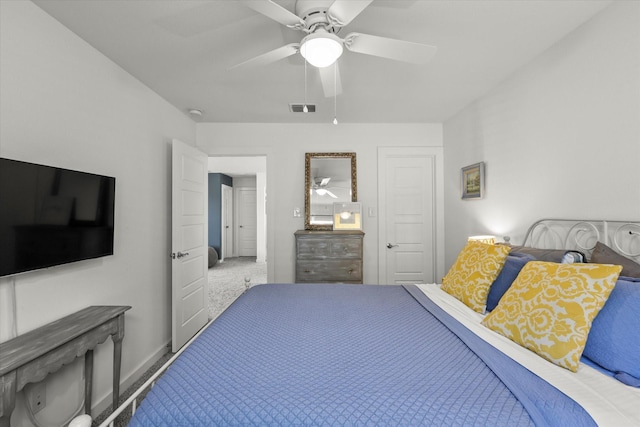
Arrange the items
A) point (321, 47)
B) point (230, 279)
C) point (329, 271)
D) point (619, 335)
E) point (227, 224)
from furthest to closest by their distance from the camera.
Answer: point (227, 224) → point (230, 279) → point (329, 271) → point (321, 47) → point (619, 335)

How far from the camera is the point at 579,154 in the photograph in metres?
1.77

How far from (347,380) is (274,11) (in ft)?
5.25

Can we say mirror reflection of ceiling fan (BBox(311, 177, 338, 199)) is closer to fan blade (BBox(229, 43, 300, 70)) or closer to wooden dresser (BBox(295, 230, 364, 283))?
wooden dresser (BBox(295, 230, 364, 283))

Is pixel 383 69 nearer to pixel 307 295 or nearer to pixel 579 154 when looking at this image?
pixel 579 154

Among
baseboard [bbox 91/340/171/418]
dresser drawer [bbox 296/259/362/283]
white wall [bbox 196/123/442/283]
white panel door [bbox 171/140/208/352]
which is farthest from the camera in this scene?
white wall [bbox 196/123/442/283]

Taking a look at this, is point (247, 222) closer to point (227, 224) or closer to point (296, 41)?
point (227, 224)

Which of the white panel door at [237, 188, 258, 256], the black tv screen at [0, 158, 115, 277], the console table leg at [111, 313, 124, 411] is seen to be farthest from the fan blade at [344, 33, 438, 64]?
the white panel door at [237, 188, 258, 256]

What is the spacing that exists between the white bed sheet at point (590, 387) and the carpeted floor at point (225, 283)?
180 cm

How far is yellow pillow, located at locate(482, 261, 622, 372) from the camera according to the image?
42.4 inches

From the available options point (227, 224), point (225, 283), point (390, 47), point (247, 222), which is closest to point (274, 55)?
point (390, 47)

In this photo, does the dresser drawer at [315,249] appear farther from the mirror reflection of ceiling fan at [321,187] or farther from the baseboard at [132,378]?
the baseboard at [132,378]

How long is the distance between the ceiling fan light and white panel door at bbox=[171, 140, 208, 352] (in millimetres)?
1844

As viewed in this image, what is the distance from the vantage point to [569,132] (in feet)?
6.04

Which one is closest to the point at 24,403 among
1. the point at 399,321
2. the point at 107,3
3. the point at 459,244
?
the point at 399,321
